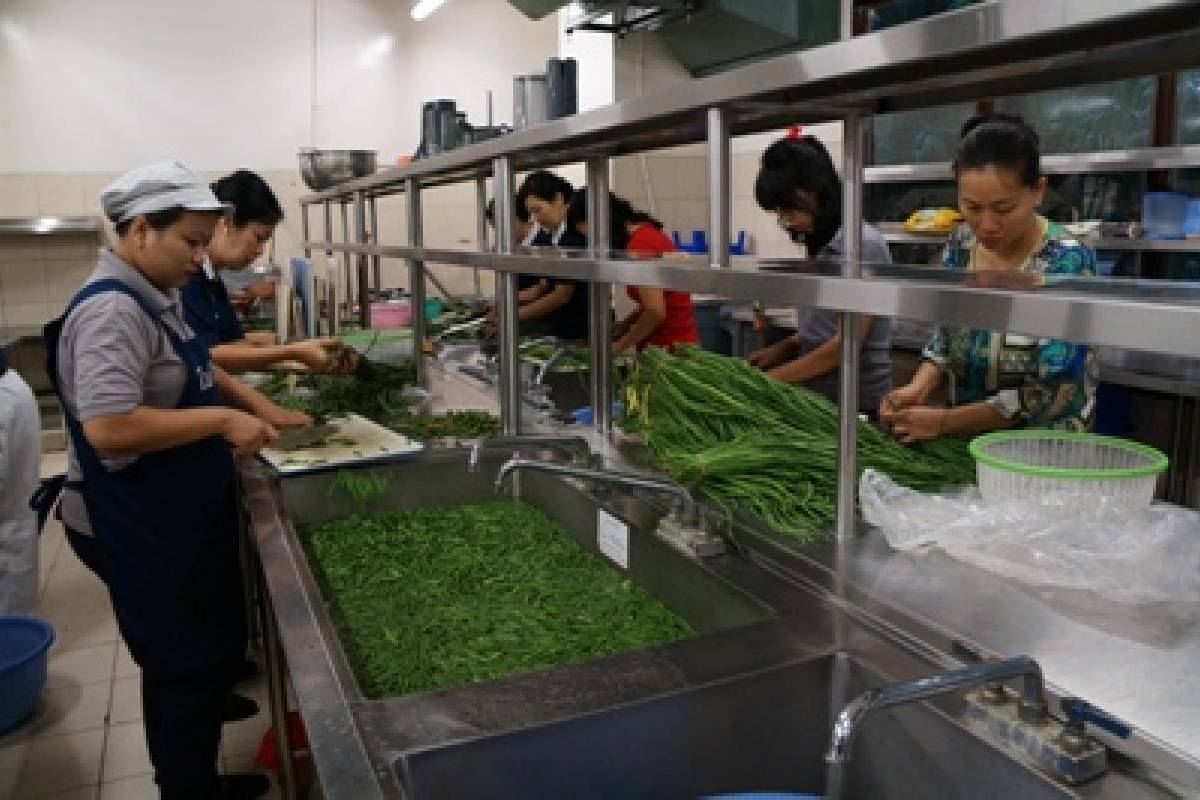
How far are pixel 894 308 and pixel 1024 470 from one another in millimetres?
559

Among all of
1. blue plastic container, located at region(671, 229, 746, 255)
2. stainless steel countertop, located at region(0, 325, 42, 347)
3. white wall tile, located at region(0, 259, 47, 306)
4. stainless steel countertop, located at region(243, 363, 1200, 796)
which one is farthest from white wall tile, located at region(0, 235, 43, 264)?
stainless steel countertop, located at region(243, 363, 1200, 796)

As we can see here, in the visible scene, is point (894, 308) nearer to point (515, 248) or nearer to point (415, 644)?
point (415, 644)

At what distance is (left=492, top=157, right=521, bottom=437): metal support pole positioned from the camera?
246 cm

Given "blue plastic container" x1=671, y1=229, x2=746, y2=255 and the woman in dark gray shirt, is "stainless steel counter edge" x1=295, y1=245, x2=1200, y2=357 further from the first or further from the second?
"blue plastic container" x1=671, y1=229, x2=746, y2=255

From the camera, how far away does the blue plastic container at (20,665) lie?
8.91ft

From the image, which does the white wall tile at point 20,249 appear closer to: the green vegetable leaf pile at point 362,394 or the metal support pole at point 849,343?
the green vegetable leaf pile at point 362,394

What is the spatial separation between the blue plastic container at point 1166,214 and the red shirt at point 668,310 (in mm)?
1934

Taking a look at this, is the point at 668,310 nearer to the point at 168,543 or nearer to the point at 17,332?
the point at 168,543

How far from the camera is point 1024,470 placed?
1.51 m

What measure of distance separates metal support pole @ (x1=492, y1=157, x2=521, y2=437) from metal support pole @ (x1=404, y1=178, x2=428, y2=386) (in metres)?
0.71

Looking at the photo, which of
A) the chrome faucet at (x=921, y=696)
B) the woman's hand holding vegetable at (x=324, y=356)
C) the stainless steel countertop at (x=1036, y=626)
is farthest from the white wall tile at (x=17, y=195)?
the chrome faucet at (x=921, y=696)

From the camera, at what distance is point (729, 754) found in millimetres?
1359

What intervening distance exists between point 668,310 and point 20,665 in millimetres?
2634

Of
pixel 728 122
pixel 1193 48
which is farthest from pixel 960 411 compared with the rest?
pixel 1193 48
